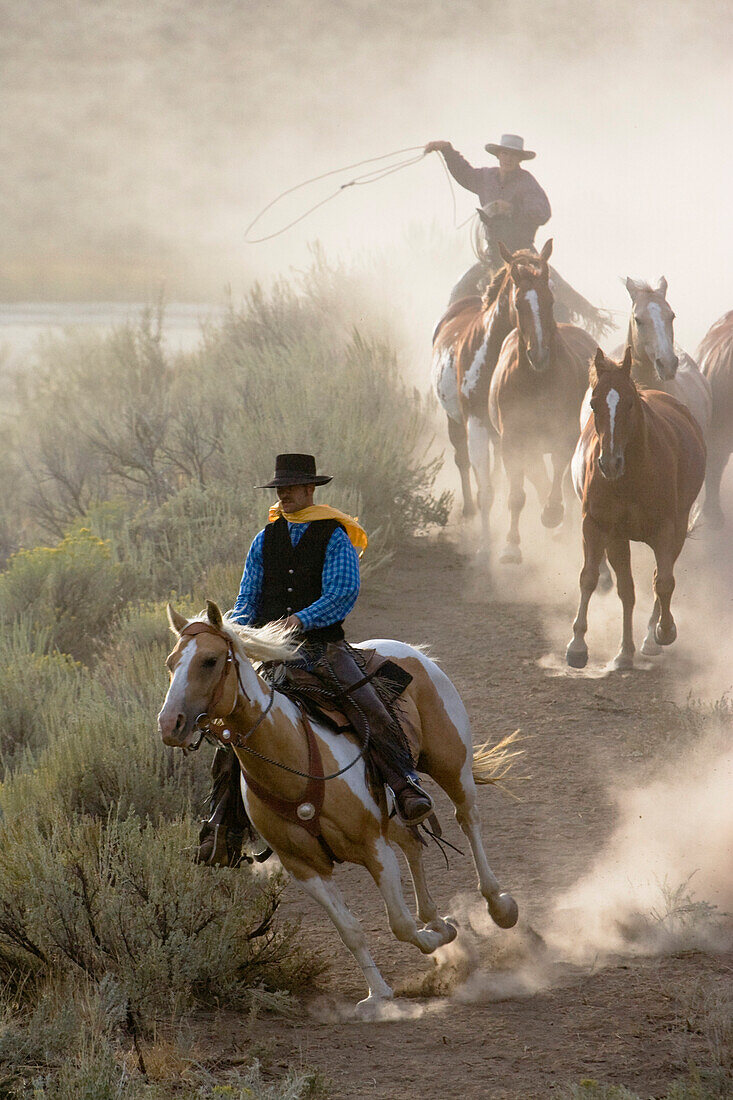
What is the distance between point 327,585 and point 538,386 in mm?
6536

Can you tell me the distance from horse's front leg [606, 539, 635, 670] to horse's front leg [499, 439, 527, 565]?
2.93m

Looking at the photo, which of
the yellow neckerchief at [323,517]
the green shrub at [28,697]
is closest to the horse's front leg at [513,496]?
the green shrub at [28,697]

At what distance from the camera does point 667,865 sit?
6.35 metres

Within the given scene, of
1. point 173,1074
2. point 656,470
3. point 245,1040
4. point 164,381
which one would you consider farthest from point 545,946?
point 164,381

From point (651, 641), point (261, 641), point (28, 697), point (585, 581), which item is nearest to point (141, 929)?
point (261, 641)

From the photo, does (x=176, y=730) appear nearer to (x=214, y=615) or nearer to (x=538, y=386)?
(x=214, y=615)

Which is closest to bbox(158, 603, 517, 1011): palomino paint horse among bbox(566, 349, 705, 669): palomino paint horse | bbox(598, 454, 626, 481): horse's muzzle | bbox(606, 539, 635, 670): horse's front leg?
bbox(598, 454, 626, 481): horse's muzzle

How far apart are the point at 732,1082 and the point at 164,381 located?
69.7ft

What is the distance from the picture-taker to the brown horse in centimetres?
1338

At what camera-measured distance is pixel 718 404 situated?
44.1 ft

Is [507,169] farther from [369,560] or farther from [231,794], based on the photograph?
[231,794]

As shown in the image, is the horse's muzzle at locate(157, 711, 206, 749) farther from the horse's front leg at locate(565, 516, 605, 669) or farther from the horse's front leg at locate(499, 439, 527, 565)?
the horse's front leg at locate(499, 439, 527, 565)

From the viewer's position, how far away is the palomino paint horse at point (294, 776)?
170 inches

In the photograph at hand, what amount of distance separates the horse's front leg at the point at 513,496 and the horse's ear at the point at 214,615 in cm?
763
